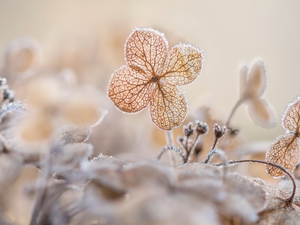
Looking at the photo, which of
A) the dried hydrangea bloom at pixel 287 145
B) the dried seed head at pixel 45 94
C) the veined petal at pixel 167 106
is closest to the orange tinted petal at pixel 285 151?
the dried hydrangea bloom at pixel 287 145

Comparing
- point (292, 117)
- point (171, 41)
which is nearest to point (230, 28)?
point (171, 41)

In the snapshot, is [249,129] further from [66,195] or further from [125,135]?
[66,195]

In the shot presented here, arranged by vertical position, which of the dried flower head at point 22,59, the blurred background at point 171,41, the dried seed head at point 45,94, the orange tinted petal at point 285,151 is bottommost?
the orange tinted petal at point 285,151

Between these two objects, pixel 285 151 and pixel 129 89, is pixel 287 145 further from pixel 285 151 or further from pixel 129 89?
pixel 129 89

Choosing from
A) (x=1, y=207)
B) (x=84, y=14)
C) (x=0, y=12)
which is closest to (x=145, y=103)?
(x=1, y=207)

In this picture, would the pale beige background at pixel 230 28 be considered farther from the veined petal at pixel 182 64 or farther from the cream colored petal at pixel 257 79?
the veined petal at pixel 182 64

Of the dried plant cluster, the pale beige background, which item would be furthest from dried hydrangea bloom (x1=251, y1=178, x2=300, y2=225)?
the pale beige background
